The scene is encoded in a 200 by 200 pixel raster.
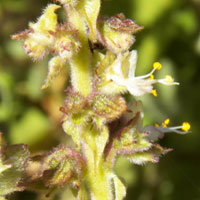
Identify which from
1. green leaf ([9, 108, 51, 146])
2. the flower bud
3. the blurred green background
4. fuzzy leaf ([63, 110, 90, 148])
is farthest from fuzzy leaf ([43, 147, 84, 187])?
green leaf ([9, 108, 51, 146])

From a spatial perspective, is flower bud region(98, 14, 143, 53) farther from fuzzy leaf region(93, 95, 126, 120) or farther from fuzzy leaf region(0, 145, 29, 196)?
fuzzy leaf region(0, 145, 29, 196)

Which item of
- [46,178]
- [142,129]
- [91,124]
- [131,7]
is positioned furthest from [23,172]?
[131,7]

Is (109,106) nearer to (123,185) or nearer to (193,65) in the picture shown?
(123,185)

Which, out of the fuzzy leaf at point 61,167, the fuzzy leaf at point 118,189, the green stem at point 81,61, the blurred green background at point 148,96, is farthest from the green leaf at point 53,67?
the blurred green background at point 148,96

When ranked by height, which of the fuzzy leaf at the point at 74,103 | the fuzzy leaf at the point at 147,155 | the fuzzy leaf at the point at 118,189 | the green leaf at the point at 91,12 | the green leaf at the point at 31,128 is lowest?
the fuzzy leaf at the point at 118,189

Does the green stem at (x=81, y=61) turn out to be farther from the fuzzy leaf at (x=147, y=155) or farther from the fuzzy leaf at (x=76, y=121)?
the fuzzy leaf at (x=147, y=155)

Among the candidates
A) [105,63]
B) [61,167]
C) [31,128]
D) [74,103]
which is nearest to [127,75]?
[105,63]

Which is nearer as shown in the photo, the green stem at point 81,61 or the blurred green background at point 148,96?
the green stem at point 81,61
